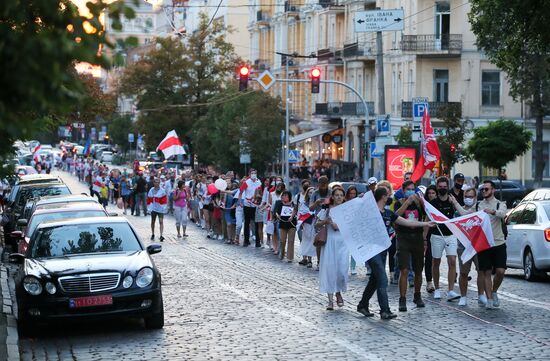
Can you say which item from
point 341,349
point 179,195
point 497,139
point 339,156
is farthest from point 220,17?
point 341,349

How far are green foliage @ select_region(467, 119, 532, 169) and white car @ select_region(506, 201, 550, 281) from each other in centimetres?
3182

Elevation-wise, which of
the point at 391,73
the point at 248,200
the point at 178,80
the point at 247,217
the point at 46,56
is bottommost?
the point at 247,217

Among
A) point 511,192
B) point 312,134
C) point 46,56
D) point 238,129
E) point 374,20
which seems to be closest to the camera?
point 46,56

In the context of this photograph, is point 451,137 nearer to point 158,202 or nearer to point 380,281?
point 158,202

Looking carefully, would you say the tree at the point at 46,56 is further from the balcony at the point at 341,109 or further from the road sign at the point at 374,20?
the balcony at the point at 341,109

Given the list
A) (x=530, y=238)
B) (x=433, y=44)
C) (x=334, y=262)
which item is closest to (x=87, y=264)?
(x=334, y=262)

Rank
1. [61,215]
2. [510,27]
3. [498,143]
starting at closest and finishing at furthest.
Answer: [61,215] < [510,27] < [498,143]

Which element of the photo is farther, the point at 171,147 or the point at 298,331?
the point at 171,147

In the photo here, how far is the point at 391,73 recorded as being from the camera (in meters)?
66.3

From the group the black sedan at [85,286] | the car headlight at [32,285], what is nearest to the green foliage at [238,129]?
the black sedan at [85,286]

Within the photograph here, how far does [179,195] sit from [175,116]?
49826mm

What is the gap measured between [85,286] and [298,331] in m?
2.56

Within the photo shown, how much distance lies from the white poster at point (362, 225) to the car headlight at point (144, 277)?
285cm

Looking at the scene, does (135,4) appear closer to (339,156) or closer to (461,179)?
(461,179)
